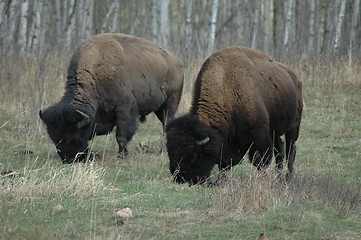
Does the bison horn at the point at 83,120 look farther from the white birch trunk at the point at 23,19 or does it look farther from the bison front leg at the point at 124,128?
the white birch trunk at the point at 23,19

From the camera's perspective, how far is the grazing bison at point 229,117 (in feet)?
28.1

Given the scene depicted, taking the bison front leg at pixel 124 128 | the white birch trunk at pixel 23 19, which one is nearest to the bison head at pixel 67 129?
the bison front leg at pixel 124 128

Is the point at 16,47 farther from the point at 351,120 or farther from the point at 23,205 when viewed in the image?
the point at 23,205

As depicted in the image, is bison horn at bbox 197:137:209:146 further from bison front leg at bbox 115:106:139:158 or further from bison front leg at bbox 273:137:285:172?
bison front leg at bbox 115:106:139:158

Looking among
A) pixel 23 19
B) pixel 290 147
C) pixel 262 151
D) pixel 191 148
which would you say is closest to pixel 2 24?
pixel 23 19

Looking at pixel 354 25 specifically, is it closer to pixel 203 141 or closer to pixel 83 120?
pixel 83 120

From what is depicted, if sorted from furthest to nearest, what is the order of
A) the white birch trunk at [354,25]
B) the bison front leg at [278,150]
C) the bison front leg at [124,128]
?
the white birch trunk at [354,25]
the bison front leg at [124,128]
the bison front leg at [278,150]

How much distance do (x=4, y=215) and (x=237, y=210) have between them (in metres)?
2.42

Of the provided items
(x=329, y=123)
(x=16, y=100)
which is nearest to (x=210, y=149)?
(x=329, y=123)

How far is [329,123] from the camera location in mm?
14109

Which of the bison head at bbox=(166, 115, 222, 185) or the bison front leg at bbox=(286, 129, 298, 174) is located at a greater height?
the bison head at bbox=(166, 115, 222, 185)

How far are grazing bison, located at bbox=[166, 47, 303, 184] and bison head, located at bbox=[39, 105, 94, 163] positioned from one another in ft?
7.59

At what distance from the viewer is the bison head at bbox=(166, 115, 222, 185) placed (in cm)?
848

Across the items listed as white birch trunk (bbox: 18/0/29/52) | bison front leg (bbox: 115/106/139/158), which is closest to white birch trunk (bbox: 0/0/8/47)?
white birch trunk (bbox: 18/0/29/52)
